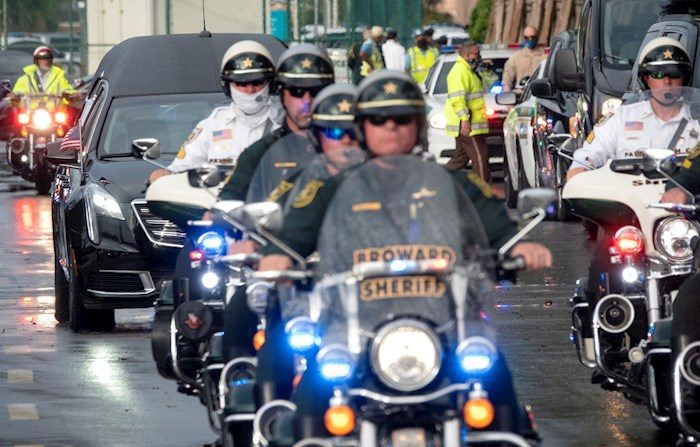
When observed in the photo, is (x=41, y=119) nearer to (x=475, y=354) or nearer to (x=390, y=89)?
(x=390, y=89)

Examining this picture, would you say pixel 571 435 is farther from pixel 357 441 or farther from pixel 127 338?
pixel 127 338

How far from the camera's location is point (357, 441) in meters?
6.14

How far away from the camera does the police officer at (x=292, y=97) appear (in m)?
8.84

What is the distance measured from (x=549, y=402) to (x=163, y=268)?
155 inches

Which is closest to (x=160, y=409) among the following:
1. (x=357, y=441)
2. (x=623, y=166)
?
(x=623, y=166)

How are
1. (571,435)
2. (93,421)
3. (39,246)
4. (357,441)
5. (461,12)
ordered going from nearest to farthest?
(357,441) → (571,435) → (93,421) → (39,246) → (461,12)

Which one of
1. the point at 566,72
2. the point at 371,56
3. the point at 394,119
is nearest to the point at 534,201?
the point at 394,119

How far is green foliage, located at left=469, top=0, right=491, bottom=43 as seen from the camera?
187 feet

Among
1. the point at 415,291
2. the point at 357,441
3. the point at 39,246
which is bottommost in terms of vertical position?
the point at 39,246

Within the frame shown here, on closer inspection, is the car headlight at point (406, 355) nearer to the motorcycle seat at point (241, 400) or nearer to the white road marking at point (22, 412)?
the motorcycle seat at point (241, 400)

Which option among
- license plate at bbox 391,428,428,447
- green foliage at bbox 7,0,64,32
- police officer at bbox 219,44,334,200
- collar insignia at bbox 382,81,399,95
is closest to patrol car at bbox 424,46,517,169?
police officer at bbox 219,44,334,200

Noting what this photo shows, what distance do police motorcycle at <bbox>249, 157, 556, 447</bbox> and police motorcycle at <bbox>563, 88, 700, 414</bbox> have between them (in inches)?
125

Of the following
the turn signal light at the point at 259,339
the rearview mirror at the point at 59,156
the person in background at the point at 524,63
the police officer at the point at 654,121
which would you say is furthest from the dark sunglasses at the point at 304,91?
the person in background at the point at 524,63

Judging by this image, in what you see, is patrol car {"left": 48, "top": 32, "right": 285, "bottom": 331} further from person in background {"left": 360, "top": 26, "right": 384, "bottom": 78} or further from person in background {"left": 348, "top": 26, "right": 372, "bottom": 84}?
person in background {"left": 348, "top": 26, "right": 372, "bottom": 84}
